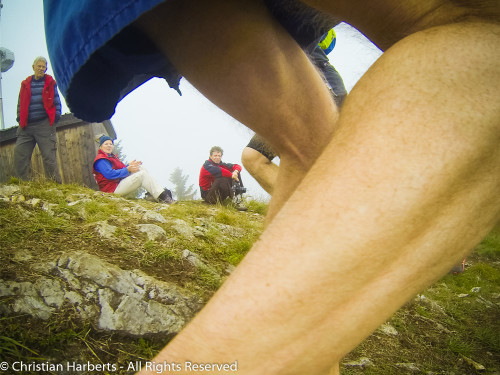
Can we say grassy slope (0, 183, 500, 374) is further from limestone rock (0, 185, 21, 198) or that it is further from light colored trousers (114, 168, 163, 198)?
light colored trousers (114, 168, 163, 198)

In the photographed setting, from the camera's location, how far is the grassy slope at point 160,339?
0.89m

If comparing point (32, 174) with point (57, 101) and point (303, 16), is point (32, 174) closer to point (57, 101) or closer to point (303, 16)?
point (57, 101)

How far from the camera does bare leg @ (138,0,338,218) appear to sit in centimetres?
55

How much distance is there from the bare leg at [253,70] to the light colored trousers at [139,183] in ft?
15.5

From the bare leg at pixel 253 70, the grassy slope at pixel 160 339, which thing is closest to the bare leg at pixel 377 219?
the bare leg at pixel 253 70

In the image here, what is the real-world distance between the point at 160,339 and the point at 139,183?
15.4ft

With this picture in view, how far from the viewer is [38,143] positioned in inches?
186

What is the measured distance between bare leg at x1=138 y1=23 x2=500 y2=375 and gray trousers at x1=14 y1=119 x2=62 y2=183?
5.27 m

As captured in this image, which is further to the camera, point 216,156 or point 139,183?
point 216,156

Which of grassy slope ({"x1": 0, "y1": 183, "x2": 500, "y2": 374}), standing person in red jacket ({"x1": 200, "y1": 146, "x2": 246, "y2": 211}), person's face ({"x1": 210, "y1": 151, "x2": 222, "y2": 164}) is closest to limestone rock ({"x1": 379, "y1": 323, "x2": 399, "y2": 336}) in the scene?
grassy slope ({"x1": 0, "y1": 183, "x2": 500, "y2": 374})

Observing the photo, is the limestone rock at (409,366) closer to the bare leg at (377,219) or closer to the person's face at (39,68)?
the bare leg at (377,219)

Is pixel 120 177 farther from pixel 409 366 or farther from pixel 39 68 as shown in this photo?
pixel 409 366

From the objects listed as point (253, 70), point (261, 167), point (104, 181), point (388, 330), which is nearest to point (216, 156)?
point (104, 181)

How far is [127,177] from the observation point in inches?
209
